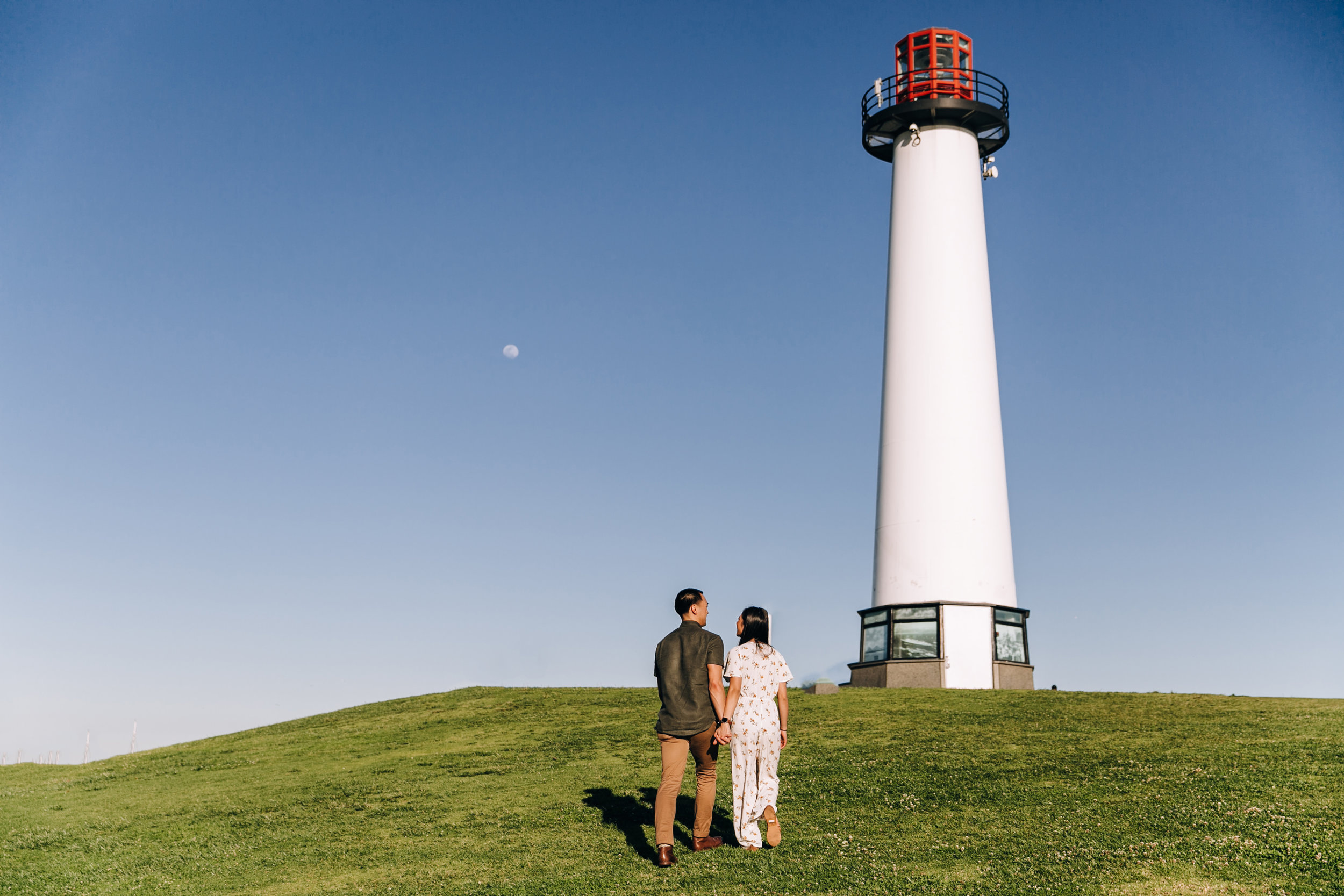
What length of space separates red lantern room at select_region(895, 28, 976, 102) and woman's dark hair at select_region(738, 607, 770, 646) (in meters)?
26.0

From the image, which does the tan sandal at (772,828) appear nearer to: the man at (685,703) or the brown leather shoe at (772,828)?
the brown leather shoe at (772,828)

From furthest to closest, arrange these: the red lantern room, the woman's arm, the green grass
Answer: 1. the red lantern room
2. the woman's arm
3. the green grass

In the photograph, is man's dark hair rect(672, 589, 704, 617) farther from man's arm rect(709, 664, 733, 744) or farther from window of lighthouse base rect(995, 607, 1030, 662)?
window of lighthouse base rect(995, 607, 1030, 662)

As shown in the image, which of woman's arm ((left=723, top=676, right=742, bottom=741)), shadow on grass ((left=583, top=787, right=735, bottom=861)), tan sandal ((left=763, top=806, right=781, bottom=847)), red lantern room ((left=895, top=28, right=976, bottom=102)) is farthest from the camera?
red lantern room ((left=895, top=28, right=976, bottom=102))

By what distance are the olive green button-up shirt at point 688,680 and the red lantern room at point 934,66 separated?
87.7ft

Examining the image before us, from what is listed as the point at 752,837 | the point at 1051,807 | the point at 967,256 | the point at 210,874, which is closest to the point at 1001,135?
the point at 967,256

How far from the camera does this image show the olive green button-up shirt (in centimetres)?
1110

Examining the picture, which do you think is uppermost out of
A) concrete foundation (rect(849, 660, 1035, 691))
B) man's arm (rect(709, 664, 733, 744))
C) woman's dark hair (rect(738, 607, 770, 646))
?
concrete foundation (rect(849, 660, 1035, 691))

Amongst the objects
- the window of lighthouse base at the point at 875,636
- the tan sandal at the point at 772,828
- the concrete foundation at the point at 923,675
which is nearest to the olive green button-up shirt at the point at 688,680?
the tan sandal at the point at 772,828

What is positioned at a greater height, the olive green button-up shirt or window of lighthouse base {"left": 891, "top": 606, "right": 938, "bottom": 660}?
window of lighthouse base {"left": 891, "top": 606, "right": 938, "bottom": 660}

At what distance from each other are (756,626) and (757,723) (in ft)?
3.39

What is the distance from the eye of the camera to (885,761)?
16.8m

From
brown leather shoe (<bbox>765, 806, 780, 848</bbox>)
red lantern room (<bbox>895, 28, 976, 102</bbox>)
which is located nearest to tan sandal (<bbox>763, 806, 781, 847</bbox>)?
brown leather shoe (<bbox>765, 806, 780, 848</bbox>)

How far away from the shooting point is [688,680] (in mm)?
11117
